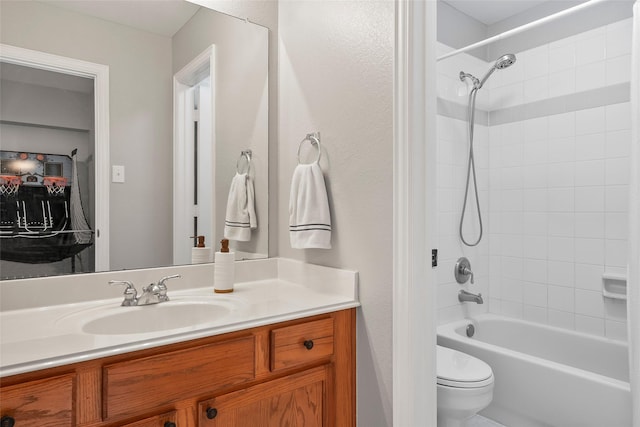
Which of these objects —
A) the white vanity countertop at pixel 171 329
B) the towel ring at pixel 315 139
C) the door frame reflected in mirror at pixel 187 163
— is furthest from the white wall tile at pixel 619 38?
the door frame reflected in mirror at pixel 187 163

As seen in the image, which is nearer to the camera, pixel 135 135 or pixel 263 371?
pixel 263 371

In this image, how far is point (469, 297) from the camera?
8.24ft

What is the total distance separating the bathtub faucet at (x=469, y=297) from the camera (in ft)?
8.17

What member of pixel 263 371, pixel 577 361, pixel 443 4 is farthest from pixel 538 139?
pixel 263 371

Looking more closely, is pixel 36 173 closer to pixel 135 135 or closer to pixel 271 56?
pixel 135 135

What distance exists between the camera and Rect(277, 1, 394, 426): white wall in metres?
1.34

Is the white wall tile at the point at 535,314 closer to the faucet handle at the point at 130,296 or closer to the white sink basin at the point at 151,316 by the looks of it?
the white sink basin at the point at 151,316

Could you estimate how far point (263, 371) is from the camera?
1188 millimetres

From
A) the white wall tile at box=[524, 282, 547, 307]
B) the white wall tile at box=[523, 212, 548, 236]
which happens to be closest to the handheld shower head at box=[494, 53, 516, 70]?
the white wall tile at box=[523, 212, 548, 236]

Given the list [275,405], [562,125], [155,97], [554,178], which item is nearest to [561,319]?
[554,178]

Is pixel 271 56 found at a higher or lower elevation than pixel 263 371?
higher

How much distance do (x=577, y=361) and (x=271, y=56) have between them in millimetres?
2387

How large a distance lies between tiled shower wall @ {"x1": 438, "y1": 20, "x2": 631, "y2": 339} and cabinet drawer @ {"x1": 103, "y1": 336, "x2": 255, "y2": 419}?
163 cm

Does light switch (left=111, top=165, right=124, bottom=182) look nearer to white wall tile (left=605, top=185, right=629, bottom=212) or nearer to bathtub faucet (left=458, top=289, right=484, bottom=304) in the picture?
bathtub faucet (left=458, top=289, right=484, bottom=304)
